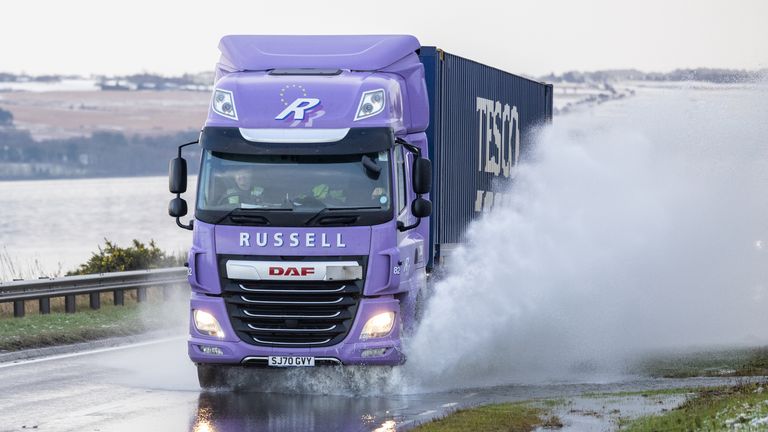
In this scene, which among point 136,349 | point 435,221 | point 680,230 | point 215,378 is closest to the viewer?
point 215,378

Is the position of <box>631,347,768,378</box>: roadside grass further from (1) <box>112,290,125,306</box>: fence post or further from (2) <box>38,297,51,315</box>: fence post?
(1) <box>112,290,125,306</box>: fence post

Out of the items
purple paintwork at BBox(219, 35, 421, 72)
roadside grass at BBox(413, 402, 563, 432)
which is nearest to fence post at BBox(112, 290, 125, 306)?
purple paintwork at BBox(219, 35, 421, 72)

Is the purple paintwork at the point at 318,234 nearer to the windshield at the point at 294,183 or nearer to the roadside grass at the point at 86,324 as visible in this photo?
the windshield at the point at 294,183

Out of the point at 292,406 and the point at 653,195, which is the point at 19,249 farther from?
the point at 292,406

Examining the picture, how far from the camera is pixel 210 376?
16656 mm

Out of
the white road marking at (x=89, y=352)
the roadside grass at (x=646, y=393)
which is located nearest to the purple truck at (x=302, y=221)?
the roadside grass at (x=646, y=393)

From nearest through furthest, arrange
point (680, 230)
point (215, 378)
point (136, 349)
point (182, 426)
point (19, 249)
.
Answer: point (182, 426)
point (215, 378)
point (136, 349)
point (680, 230)
point (19, 249)

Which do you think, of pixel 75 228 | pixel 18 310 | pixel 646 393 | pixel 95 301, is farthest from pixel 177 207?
pixel 75 228

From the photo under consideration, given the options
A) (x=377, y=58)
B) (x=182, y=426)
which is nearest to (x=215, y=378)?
(x=182, y=426)

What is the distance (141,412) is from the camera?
14.9 m

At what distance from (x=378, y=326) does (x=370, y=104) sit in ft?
7.59

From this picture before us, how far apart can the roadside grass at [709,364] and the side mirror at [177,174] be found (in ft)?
20.7

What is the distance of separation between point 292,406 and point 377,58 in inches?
160

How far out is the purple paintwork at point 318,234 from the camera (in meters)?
15.6
